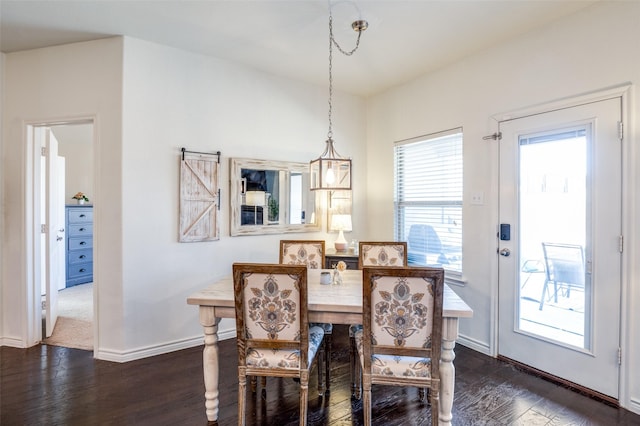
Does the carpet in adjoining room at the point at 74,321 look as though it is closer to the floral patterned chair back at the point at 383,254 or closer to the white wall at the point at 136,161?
the white wall at the point at 136,161

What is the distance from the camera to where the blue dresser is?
5.44 meters

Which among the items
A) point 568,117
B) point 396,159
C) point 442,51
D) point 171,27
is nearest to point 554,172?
point 568,117

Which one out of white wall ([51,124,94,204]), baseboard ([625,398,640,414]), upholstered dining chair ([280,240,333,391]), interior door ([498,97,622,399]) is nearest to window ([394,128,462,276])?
interior door ([498,97,622,399])

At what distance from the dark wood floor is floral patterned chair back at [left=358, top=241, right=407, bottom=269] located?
0.91 metres

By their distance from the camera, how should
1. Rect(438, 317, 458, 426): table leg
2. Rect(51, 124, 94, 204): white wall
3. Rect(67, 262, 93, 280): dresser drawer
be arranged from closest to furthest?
Rect(438, 317, 458, 426): table leg
Rect(67, 262, 93, 280): dresser drawer
Rect(51, 124, 94, 204): white wall

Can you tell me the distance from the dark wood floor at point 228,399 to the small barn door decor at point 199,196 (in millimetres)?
1172

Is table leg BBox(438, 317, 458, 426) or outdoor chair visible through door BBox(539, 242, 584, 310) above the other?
outdoor chair visible through door BBox(539, 242, 584, 310)

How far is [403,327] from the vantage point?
1754 millimetres

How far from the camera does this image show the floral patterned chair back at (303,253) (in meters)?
3.02

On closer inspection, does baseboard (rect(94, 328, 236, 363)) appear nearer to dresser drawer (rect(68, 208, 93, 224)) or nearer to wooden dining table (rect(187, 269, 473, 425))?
wooden dining table (rect(187, 269, 473, 425))

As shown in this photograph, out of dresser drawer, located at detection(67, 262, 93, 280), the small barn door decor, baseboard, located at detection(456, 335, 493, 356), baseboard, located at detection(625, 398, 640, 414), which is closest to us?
baseboard, located at detection(625, 398, 640, 414)

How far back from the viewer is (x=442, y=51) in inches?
121

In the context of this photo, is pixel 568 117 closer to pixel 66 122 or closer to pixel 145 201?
pixel 145 201

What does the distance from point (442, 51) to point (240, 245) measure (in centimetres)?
279
